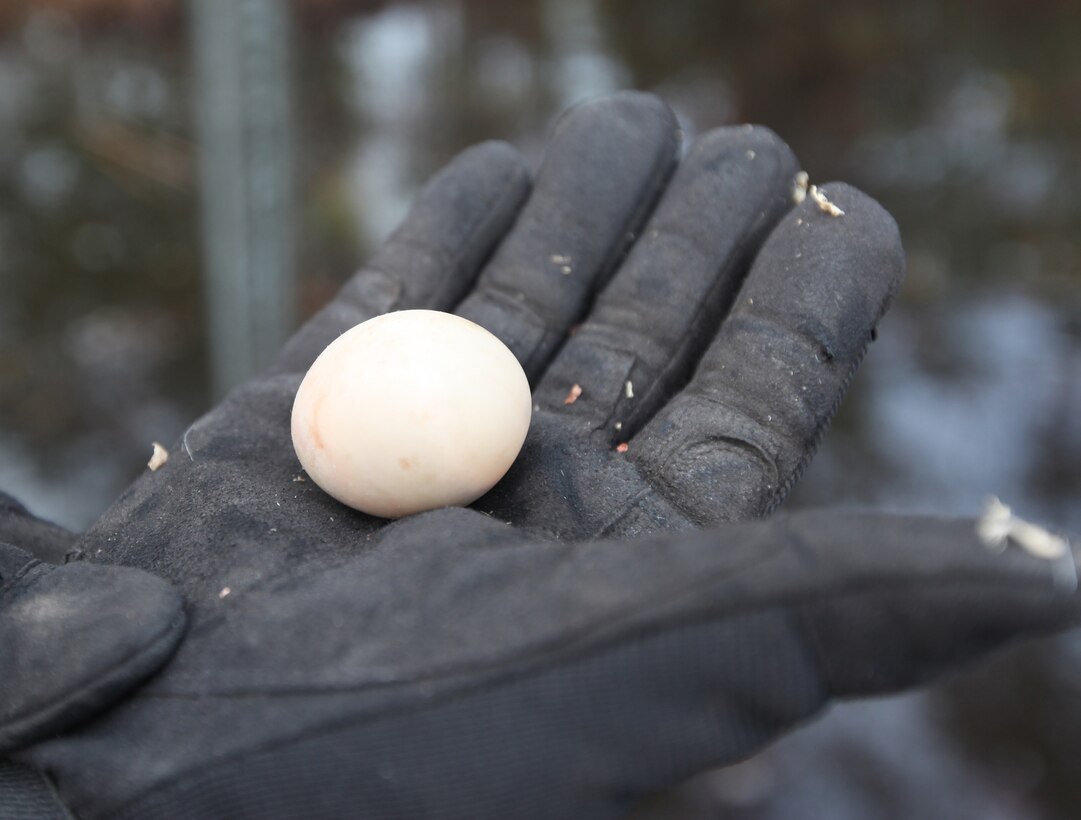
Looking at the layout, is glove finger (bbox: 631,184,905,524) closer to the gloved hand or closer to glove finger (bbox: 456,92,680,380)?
the gloved hand

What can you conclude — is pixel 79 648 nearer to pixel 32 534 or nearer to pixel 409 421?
pixel 409 421

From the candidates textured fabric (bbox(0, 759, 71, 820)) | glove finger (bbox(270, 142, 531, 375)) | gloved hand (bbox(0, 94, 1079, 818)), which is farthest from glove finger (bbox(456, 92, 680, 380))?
textured fabric (bbox(0, 759, 71, 820))

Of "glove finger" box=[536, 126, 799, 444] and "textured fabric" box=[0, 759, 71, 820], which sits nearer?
"textured fabric" box=[0, 759, 71, 820]

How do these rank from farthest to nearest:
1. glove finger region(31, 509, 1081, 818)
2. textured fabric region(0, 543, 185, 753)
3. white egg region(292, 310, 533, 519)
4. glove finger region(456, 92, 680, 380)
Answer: glove finger region(456, 92, 680, 380)
white egg region(292, 310, 533, 519)
textured fabric region(0, 543, 185, 753)
glove finger region(31, 509, 1081, 818)

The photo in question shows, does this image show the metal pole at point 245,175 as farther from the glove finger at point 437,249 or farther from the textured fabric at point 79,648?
the textured fabric at point 79,648

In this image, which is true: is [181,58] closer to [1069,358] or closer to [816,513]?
[1069,358]

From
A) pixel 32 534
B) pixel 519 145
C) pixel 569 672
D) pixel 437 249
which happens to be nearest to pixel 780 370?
pixel 569 672
